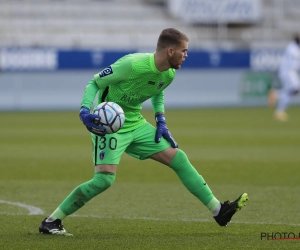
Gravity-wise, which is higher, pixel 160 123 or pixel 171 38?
pixel 171 38

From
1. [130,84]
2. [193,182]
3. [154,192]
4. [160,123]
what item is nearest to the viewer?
[130,84]

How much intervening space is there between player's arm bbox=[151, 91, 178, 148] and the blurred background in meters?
22.4

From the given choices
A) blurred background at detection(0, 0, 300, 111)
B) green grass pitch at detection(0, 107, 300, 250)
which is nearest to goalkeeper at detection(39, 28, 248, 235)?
green grass pitch at detection(0, 107, 300, 250)

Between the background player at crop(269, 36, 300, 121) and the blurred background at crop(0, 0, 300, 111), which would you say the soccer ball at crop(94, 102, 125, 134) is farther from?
the blurred background at crop(0, 0, 300, 111)

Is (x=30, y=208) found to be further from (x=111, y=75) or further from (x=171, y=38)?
(x=171, y=38)

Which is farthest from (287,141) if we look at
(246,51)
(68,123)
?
(246,51)

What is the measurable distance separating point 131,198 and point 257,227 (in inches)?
96.2

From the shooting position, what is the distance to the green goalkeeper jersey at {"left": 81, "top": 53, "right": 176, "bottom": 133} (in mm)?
6742

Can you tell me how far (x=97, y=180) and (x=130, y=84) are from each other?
919mm

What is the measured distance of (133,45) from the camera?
32.0 meters

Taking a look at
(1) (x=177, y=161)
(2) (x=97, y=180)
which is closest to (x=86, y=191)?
(2) (x=97, y=180)

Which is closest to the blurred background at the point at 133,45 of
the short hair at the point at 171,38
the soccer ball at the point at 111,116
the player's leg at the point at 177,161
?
the player's leg at the point at 177,161

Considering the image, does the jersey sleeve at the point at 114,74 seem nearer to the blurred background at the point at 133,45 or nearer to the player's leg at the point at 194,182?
the player's leg at the point at 194,182

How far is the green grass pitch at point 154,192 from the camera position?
6.50 metres
